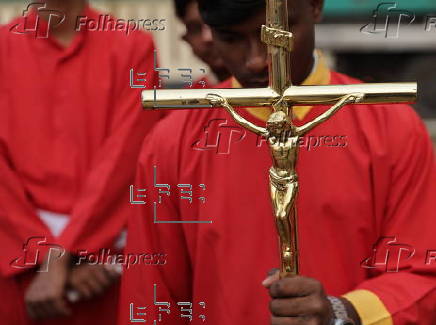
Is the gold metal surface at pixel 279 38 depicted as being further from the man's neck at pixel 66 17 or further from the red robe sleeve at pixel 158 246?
the man's neck at pixel 66 17

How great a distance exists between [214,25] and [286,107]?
1.57ft

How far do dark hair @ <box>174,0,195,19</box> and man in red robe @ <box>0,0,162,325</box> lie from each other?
331 millimetres

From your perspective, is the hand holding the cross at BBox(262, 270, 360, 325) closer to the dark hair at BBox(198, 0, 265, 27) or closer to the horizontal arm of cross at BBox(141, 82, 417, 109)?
the horizontal arm of cross at BBox(141, 82, 417, 109)

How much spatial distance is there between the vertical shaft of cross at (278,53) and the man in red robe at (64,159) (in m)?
1.57

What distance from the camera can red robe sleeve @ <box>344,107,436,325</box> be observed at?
258 centimetres

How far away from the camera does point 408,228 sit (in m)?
2.62

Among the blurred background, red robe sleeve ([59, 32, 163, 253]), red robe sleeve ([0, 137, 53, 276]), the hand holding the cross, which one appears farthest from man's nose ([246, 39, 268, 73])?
the blurred background

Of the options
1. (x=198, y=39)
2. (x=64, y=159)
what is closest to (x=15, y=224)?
(x=64, y=159)

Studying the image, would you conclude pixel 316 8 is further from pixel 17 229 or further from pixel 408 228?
pixel 17 229

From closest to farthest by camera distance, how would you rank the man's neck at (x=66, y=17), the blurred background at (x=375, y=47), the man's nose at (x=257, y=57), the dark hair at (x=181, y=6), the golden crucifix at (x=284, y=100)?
1. the golden crucifix at (x=284, y=100)
2. the man's nose at (x=257, y=57)
3. the man's neck at (x=66, y=17)
4. the dark hair at (x=181, y=6)
5. the blurred background at (x=375, y=47)

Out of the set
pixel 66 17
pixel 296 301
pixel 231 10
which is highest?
pixel 66 17

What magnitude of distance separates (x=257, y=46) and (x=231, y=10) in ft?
0.35

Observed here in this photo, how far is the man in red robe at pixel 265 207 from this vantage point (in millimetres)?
2619

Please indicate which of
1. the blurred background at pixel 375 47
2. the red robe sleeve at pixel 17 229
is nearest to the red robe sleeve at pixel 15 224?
the red robe sleeve at pixel 17 229
